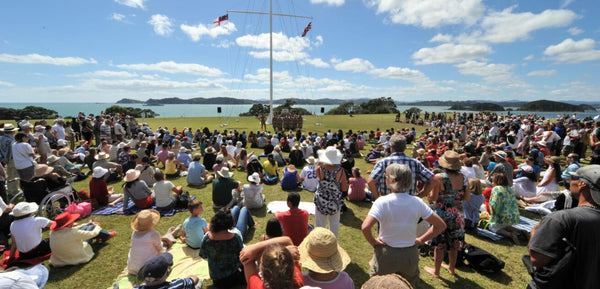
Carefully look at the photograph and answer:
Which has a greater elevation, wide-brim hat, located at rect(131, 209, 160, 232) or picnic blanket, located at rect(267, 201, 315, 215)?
wide-brim hat, located at rect(131, 209, 160, 232)

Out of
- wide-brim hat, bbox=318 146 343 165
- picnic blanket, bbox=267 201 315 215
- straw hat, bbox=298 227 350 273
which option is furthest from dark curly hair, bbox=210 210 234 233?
picnic blanket, bbox=267 201 315 215

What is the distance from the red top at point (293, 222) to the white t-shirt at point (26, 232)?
3.68 metres

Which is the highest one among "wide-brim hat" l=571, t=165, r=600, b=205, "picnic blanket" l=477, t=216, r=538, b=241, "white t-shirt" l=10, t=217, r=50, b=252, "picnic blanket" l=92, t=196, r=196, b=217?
"wide-brim hat" l=571, t=165, r=600, b=205

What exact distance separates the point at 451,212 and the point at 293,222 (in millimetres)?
2322

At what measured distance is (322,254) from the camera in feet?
7.16

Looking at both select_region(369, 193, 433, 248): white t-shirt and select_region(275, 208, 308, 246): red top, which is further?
select_region(275, 208, 308, 246): red top

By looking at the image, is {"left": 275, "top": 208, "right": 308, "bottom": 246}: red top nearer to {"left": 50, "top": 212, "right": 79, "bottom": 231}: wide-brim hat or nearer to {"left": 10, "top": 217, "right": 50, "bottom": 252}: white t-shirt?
{"left": 50, "top": 212, "right": 79, "bottom": 231}: wide-brim hat

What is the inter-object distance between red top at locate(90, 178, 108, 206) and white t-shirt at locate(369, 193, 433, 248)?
7.09m

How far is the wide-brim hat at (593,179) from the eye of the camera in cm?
176

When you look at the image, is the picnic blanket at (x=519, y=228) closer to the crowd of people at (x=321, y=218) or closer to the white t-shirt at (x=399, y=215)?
the crowd of people at (x=321, y=218)

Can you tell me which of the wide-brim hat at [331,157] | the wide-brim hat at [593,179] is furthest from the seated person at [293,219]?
the wide-brim hat at [593,179]

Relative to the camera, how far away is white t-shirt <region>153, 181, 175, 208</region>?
611cm

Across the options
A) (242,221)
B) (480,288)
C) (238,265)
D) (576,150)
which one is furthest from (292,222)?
(576,150)

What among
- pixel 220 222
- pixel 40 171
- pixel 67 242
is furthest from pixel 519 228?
pixel 40 171
